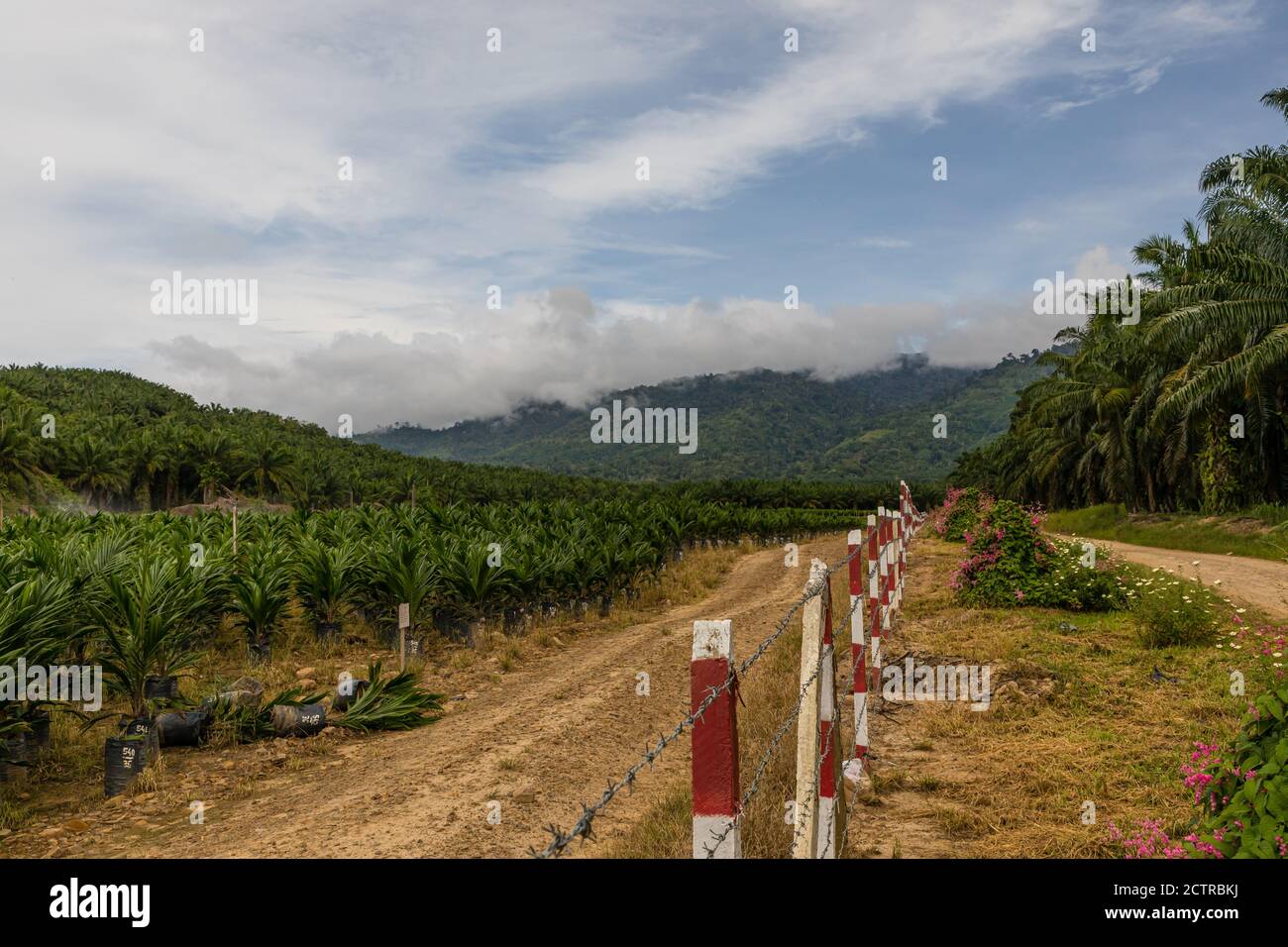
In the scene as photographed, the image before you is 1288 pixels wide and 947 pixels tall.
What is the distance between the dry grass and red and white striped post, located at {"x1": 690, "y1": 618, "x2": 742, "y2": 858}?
2010mm

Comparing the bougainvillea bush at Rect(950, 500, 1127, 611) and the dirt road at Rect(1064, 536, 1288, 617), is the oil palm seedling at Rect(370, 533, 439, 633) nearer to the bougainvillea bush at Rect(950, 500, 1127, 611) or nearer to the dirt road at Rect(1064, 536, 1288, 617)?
the bougainvillea bush at Rect(950, 500, 1127, 611)

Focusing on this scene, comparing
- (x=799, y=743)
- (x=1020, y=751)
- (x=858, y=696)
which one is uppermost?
(x=799, y=743)

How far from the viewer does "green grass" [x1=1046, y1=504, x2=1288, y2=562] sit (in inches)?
745

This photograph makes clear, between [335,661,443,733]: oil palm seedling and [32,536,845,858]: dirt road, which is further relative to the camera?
[335,661,443,733]: oil palm seedling

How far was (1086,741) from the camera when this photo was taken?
19.8ft

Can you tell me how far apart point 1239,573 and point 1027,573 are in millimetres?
6398

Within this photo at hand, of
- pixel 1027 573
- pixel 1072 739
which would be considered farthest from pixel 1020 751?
pixel 1027 573

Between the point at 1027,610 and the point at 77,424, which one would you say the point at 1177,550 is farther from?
the point at 77,424

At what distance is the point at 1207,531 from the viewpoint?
21891mm

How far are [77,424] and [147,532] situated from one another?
63.0m

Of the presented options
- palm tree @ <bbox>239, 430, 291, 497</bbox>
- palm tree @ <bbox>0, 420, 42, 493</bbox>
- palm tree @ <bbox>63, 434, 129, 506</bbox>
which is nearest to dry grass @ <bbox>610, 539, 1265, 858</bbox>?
palm tree @ <bbox>0, 420, 42, 493</bbox>

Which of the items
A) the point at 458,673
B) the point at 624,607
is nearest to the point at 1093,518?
the point at 624,607

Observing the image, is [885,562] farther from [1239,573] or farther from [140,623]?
[1239,573]

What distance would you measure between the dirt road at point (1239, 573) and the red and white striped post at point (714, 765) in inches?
359
